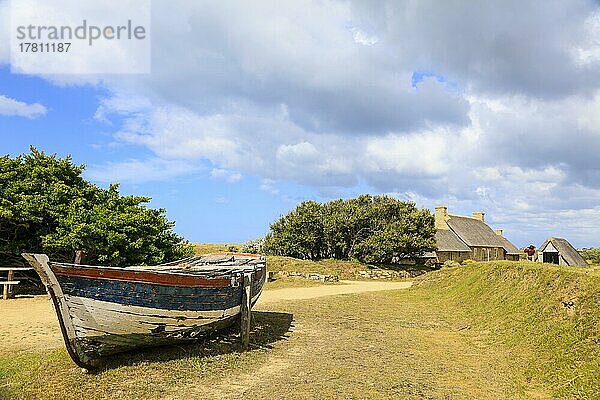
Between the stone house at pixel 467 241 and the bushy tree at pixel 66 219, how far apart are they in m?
24.9

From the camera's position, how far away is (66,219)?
62.7ft

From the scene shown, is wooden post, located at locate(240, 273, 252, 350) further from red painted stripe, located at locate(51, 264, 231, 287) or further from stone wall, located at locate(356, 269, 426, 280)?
stone wall, located at locate(356, 269, 426, 280)

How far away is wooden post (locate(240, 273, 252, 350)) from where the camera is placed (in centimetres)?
1024

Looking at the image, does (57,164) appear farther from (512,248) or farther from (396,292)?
(512,248)

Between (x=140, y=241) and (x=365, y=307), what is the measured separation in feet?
29.5

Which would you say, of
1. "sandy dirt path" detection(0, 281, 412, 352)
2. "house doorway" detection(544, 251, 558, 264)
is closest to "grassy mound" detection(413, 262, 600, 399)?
"sandy dirt path" detection(0, 281, 412, 352)

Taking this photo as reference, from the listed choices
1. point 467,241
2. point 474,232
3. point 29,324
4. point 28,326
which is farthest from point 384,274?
point 28,326

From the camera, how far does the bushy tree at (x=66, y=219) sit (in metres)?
18.7

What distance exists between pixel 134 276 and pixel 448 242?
35155 millimetres

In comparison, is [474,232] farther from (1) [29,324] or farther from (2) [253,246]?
(1) [29,324]

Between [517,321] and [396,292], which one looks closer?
[517,321]

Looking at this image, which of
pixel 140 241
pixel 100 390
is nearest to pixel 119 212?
pixel 140 241

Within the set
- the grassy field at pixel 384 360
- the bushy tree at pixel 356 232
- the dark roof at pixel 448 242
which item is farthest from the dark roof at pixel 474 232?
the grassy field at pixel 384 360

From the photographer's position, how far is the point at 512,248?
1844 inches
